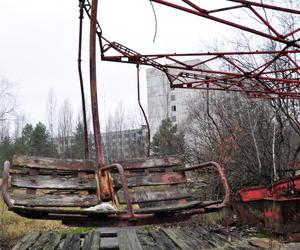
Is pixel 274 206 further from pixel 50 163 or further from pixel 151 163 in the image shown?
pixel 50 163

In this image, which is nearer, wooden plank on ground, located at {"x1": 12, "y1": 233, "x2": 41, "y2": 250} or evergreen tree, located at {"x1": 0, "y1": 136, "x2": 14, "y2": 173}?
wooden plank on ground, located at {"x1": 12, "y1": 233, "x2": 41, "y2": 250}

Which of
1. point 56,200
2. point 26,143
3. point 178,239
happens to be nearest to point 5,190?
point 56,200

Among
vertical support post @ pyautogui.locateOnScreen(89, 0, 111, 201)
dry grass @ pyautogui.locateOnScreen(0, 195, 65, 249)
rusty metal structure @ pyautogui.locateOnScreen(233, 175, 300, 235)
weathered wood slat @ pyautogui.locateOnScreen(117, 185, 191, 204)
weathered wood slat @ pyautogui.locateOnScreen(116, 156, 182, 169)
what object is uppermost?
vertical support post @ pyautogui.locateOnScreen(89, 0, 111, 201)

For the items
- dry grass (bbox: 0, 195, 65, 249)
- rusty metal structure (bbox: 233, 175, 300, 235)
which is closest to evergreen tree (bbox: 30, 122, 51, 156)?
dry grass (bbox: 0, 195, 65, 249)

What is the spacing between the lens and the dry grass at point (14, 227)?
7435 mm

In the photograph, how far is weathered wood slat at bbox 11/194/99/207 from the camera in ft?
10.4

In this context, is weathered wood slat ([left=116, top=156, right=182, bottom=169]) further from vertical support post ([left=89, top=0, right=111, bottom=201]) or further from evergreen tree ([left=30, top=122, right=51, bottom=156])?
evergreen tree ([left=30, top=122, right=51, bottom=156])

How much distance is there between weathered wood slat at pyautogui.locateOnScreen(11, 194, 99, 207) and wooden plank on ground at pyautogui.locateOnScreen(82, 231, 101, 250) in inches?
35.7

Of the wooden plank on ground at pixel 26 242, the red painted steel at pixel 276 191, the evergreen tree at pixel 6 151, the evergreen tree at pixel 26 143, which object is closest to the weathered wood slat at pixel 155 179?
the wooden plank on ground at pixel 26 242

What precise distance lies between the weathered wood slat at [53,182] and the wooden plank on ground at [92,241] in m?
0.92

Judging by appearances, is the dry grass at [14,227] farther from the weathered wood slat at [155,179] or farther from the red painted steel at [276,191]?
the red painted steel at [276,191]

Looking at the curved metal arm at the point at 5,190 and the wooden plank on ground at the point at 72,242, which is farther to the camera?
the wooden plank on ground at the point at 72,242

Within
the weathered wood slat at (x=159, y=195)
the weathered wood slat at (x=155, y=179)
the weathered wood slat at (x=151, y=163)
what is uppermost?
the weathered wood slat at (x=151, y=163)

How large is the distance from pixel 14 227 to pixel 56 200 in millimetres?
5482
